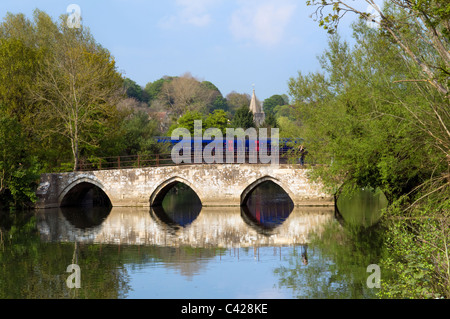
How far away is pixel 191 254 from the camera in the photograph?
17.8 meters

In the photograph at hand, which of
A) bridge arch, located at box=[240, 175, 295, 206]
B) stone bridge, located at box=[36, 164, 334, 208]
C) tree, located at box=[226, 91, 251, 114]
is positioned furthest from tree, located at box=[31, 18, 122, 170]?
tree, located at box=[226, 91, 251, 114]

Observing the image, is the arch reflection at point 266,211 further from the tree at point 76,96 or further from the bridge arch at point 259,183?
the tree at point 76,96

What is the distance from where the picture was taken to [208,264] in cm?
1631

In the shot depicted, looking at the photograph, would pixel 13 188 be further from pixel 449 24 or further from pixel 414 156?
pixel 449 24

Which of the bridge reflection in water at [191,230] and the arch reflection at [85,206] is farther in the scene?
A: the arch reflection at [85,206]

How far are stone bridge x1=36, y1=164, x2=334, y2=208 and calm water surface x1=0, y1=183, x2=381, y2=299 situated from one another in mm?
1169

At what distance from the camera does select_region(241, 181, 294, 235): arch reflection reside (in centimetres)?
2512

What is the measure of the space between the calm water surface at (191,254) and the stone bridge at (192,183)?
1169 millimetres

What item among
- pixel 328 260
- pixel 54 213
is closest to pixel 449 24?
pixel 328 260

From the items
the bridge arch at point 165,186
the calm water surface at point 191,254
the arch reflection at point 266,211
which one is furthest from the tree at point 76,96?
the arch reflection at point 266,211

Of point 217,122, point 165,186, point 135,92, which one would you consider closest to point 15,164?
point 165,186

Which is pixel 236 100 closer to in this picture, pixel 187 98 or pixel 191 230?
pixel 187 98

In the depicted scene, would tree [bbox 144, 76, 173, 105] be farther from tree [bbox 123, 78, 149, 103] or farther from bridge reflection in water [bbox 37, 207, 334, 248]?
bridge reflection in water [bbox 37, 207, 334, 248]

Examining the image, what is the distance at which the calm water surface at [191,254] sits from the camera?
516 inches
